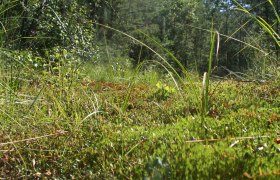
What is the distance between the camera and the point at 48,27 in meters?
10.6

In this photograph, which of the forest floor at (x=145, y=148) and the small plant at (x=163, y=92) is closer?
the forest floor at (x=145, y=148)

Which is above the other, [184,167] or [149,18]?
[149,18]

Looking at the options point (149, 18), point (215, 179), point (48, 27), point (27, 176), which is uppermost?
point (149, 18)

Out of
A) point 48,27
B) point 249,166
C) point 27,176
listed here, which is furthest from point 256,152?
point 48,27

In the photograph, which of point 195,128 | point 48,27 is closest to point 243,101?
point 195,128

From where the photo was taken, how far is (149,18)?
6234cm

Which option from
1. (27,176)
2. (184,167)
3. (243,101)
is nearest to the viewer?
(184,167)

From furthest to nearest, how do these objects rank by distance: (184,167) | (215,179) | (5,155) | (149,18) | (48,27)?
(149,18) < (48,27) < (5,155) < (184,167) < (215,179)

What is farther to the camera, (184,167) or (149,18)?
(149,18)

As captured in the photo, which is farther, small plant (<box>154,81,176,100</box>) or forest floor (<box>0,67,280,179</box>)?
small plant (<box>154,81,176,100</box>)

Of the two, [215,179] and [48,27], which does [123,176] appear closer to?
[215,179]

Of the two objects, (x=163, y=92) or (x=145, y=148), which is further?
(x=163, y=92)

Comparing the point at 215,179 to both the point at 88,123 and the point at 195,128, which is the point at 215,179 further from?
the point at 88,123

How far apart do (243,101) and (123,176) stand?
2689 mm
